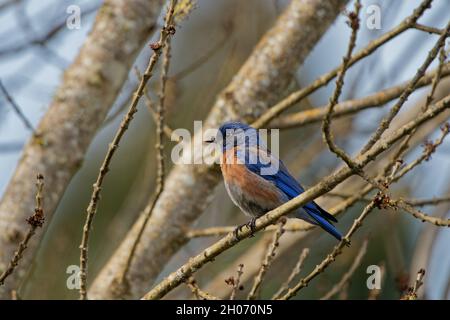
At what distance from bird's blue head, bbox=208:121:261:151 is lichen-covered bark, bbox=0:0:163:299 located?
3.21 feet

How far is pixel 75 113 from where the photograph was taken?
5707mm

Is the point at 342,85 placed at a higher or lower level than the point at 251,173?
lower

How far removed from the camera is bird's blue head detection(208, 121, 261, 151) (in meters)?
5.83

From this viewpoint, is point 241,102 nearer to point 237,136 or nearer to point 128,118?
point 237,136

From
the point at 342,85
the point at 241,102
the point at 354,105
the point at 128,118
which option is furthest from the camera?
the point at 241,102

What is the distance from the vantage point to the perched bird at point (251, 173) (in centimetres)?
552

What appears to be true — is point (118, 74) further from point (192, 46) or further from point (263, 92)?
point (192, 46)

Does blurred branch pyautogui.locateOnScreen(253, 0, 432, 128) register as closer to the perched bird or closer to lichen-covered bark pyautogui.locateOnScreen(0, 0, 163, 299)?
the perched bird

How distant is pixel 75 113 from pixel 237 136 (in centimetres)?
133

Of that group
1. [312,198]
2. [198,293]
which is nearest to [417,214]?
[312,198]

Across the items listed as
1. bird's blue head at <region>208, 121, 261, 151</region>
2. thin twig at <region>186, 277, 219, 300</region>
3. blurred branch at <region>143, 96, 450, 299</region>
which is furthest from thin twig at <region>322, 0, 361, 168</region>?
bird's blue head at <region>208, 121, 261, 151</region>

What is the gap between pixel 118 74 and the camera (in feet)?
19.4

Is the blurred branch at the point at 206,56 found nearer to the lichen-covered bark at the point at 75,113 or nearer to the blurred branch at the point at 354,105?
the lichen-covered bark at the point at 75,113
